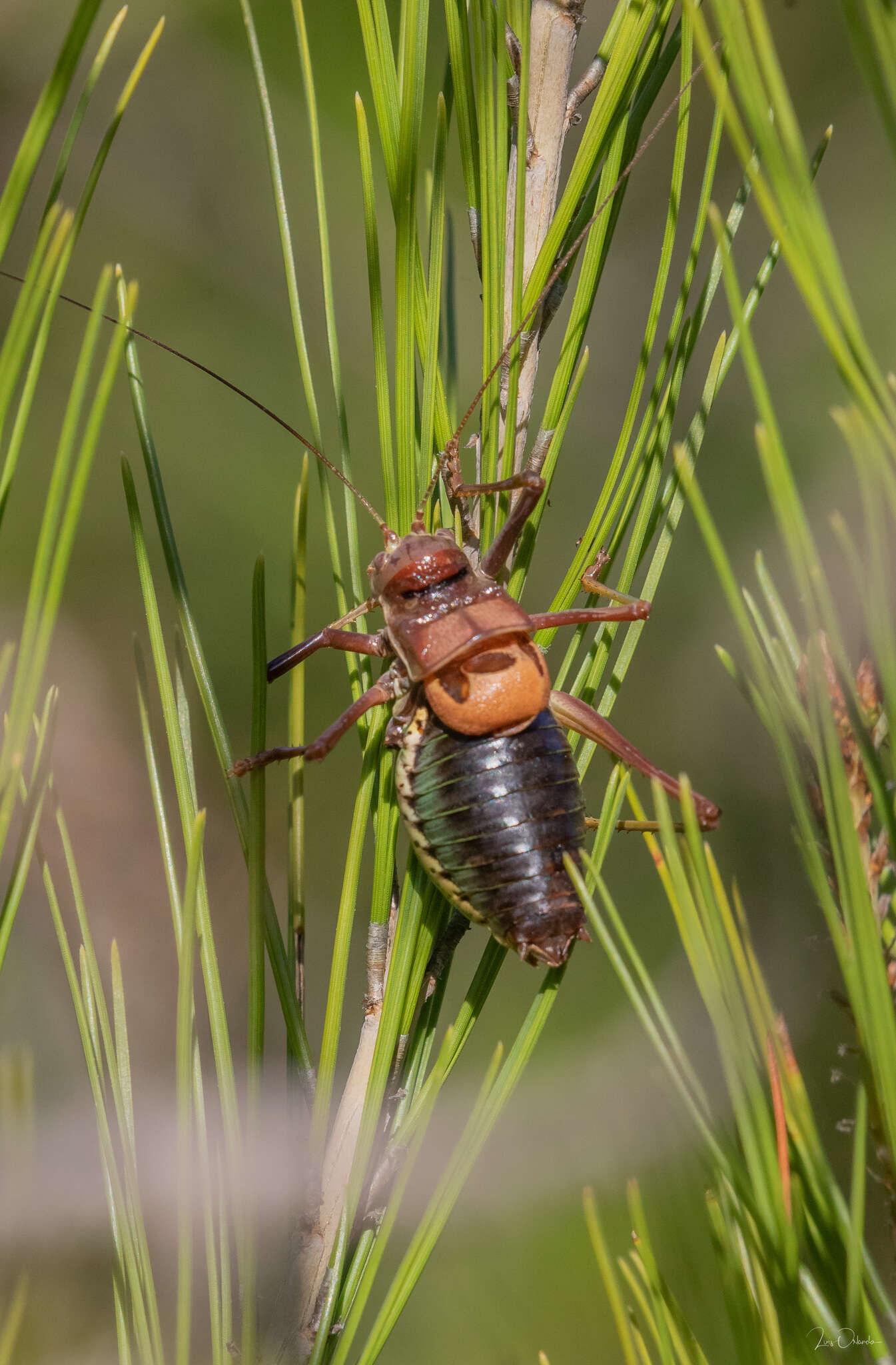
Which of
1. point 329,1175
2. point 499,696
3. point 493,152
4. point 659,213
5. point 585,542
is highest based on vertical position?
point 659,213

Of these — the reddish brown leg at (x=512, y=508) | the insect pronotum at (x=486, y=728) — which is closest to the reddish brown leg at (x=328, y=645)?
the insect pronotum at (x=486, y=728)

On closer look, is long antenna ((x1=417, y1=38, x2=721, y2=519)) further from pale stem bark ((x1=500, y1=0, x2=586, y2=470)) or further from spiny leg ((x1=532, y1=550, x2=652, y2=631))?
spiny leg ((x1=532, y1=550, x2=652, y2=631))

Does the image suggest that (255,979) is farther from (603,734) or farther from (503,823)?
(603,734)

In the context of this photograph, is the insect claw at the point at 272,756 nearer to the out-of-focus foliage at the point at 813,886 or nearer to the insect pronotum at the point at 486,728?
the insect pronotum at the point at 486,728

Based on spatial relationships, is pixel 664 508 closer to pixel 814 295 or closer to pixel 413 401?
pixel 413 401

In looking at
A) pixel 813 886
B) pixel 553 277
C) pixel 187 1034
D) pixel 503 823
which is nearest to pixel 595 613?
pixel 503 823

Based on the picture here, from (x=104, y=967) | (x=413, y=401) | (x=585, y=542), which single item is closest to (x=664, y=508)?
(x=585, y=542)
